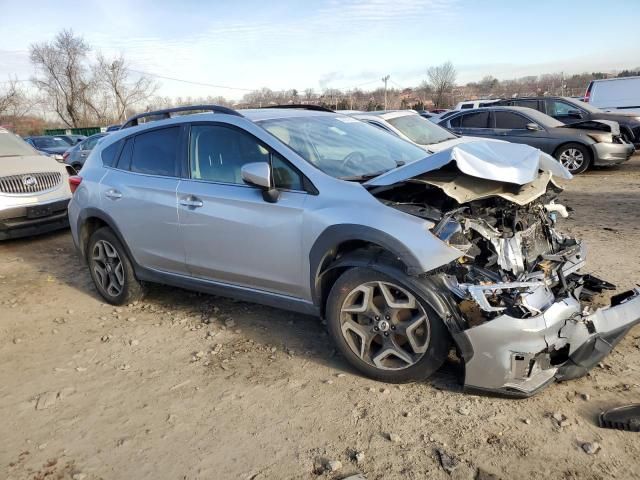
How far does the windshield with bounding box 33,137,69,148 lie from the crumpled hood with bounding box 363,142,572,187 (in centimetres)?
2007

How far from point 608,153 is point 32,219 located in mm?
11089

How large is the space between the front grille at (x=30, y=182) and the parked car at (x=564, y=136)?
9007mm

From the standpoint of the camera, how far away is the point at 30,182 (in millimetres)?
7727

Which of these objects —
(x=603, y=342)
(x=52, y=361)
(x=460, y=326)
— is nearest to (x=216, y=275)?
(x=52, y=361)

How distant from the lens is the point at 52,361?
399cm

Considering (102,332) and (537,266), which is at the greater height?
(537,266)

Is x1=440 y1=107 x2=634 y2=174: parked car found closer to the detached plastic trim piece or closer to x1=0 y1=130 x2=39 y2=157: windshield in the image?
x1=0 y1=130 x2=39 y2=157: windshield

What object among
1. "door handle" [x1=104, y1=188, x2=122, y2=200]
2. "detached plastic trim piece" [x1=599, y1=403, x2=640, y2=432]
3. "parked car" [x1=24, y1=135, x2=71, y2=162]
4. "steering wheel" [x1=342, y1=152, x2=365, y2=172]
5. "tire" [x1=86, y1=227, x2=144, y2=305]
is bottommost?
"detached plastic trim piece" [x1=599, y1=403, x2=640, y2=432]

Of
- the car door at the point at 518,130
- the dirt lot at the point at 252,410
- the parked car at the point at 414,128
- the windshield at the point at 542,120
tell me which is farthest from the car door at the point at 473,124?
the dirt lot at the point at 252,410

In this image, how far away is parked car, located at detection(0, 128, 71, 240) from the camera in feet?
24.2

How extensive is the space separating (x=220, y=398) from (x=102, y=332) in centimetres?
172

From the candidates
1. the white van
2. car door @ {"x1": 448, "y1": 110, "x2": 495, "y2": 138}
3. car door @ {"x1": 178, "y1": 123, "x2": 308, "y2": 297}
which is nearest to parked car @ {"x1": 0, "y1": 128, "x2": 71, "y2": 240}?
car door @ {"x1": 178, "y1": 123, "x2": 308, "y2": 297}

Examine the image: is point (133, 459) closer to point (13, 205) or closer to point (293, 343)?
point (293, 343)

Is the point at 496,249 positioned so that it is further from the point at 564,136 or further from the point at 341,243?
the point at 564,136
